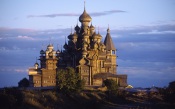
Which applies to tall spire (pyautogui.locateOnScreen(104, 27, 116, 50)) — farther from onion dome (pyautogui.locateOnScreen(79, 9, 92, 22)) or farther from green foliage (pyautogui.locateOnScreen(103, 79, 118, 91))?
green foliage (pyautogui.locateOnScreen(103, 79, 118, 91))

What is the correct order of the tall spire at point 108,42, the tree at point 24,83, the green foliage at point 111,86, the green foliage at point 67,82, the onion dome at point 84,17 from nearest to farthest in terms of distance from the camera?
the green foliage at point 67,82 → the green foliage at point 111,86 → the onion dome at point 84,17 → the tree at point 24,83 → the tall spire at point 108,42

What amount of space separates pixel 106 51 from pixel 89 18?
21.1 ft

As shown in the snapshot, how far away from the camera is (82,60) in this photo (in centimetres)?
5441

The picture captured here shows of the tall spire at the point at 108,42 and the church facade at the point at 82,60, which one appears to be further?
the tall spire at the point at 108,42

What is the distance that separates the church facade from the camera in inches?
2151

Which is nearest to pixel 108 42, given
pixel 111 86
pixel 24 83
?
pixel 24 83

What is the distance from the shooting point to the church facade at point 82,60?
54625 mm

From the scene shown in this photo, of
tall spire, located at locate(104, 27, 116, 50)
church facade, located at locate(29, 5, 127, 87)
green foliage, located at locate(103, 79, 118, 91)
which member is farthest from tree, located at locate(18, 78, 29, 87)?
green foliage, located at locate(103, 79, 118, 91)

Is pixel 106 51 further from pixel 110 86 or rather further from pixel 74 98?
pixel 74 98

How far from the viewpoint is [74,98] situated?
39531 mm

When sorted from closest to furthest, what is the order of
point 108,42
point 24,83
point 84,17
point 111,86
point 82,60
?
point 111,86
point 82,60
point 84,17
point 24,83
point 108,42

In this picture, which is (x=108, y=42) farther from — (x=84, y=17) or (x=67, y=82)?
(x=67, y=82)

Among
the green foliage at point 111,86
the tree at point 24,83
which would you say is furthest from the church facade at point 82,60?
the green foliage at point 111,86

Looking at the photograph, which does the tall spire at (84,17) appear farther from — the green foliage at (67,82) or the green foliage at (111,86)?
the green foliage at (67,82)
